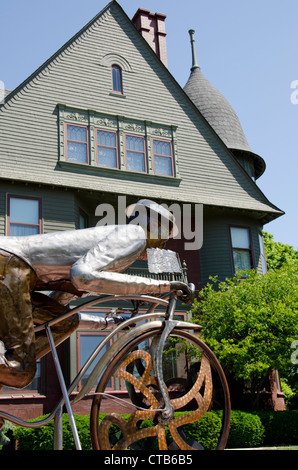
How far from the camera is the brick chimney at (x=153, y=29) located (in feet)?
84.8

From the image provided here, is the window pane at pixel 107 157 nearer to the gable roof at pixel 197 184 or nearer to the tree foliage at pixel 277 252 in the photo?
the gable roof at pixel 197 184

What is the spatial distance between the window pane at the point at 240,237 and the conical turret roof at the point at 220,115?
5556 mm

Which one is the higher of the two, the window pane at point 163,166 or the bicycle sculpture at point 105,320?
the window pane at point 163,166

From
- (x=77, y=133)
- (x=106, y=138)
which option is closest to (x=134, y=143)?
(x=106, y=138)

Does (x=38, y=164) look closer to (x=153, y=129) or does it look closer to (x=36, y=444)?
(x=153, y=129)

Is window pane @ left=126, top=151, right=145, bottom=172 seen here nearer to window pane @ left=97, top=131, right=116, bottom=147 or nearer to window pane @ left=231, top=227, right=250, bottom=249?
window pane @ left=97, top=131, right=116, bottom=147

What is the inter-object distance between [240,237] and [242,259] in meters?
0.96

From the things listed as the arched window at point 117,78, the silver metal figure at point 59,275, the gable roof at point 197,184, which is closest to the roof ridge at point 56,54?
the gable roof at point 197,184

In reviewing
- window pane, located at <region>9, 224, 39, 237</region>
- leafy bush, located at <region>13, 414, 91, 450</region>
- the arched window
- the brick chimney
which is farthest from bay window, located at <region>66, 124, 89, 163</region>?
leafy bush, located at <region>13, 414, 91, 450</region>

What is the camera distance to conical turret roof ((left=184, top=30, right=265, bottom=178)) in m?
26.7

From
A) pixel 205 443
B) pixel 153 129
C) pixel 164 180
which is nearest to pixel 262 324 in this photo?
pixel 205 443

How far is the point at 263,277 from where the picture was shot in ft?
61.2

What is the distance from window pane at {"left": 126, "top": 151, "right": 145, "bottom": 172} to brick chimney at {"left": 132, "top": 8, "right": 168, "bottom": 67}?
720 centimetres

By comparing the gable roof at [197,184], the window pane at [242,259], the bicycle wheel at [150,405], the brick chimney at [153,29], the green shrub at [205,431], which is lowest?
the green shrub at [205,431]
